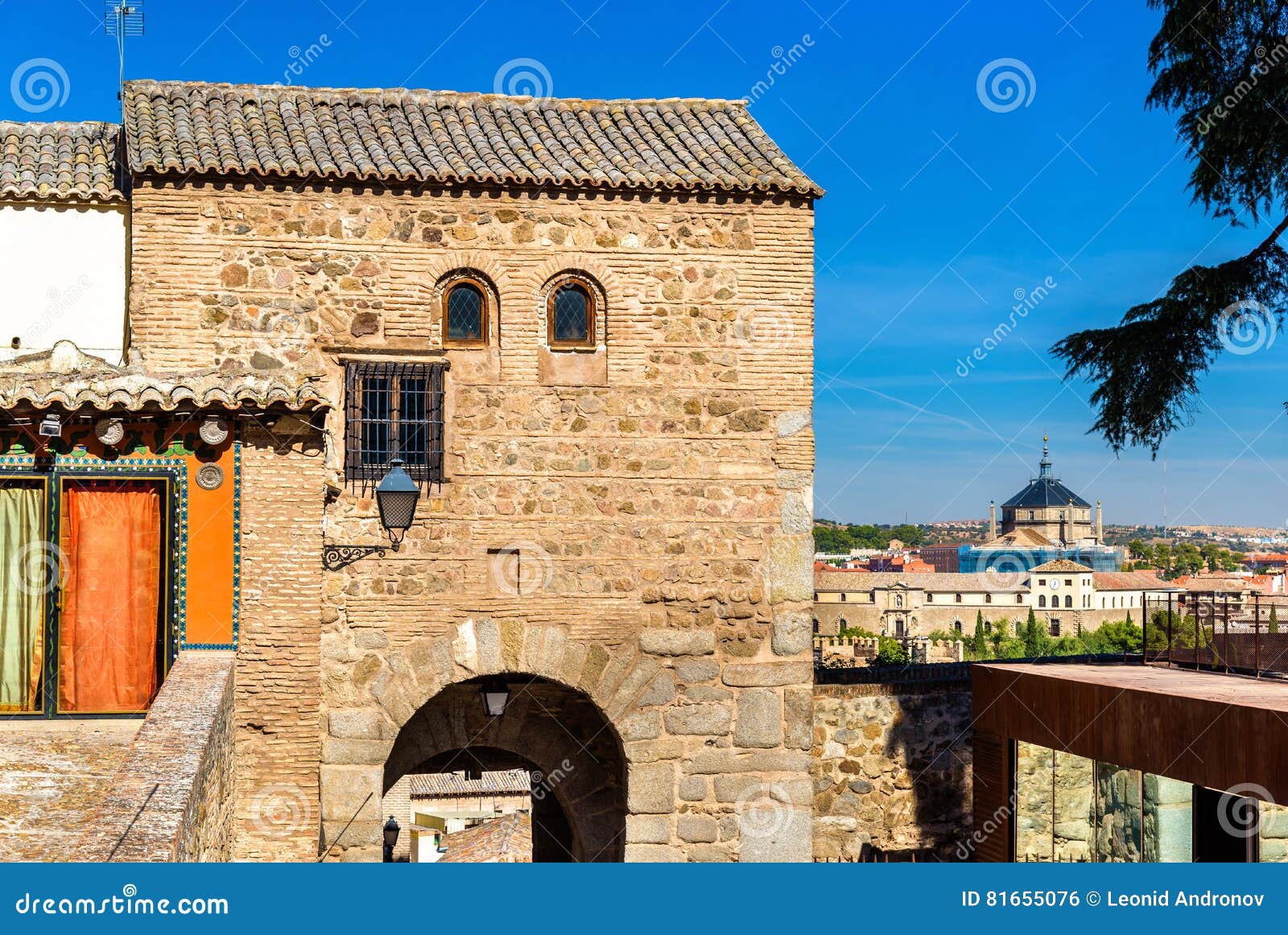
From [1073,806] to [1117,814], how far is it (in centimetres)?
38

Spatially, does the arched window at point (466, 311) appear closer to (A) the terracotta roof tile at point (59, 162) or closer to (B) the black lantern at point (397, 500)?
(B) the black lantern at point (397, 500)

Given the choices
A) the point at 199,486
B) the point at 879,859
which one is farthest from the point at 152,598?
the point at 879,859

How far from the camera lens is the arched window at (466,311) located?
10969 millimetres

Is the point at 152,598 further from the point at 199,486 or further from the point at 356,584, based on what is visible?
the point at 356,584

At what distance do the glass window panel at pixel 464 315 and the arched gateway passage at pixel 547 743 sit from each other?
9.53 ft

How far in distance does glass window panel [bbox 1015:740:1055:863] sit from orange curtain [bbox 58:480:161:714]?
277 inches

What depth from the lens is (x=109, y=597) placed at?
28.7 ft

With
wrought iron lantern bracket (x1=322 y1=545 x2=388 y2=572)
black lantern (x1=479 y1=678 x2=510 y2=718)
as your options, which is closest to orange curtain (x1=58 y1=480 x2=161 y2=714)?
wrought iron lantern bracket (x1=322 y1=545 x2=388 y2=572)

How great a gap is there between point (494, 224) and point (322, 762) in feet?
14.0

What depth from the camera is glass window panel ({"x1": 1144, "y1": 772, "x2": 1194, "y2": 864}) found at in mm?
11031

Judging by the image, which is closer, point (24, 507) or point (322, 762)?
point (24, 507)

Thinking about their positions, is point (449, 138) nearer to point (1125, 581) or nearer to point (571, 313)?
point (571, 313)

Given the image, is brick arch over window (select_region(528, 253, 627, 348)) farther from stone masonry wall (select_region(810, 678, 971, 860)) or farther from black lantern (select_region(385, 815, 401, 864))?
black lantern (select_region(385, 815, 401, 864))

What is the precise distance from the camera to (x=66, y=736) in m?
8.30
